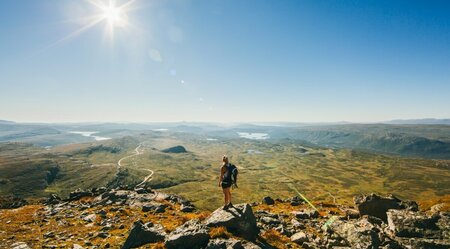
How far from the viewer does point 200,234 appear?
1830cm

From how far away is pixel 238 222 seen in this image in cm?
2034

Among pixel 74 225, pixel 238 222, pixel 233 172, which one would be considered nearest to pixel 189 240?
pixel 238 222

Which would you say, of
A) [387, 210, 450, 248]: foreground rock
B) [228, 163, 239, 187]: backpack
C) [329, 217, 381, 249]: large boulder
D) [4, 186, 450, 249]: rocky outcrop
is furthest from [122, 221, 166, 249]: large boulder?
[387, 210, 450, 248]: foreground rock

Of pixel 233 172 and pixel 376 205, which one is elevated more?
pixel 233 172

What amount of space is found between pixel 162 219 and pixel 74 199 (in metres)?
27.3

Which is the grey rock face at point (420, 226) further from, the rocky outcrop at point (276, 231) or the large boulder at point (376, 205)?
the large boulder at point (376, 205)

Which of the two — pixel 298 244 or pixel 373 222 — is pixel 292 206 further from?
pixel 298 244

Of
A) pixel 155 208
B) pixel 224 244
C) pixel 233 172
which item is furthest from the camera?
pixel 155 208

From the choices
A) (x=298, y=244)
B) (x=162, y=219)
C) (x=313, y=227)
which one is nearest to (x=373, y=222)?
(x=313, y=227)

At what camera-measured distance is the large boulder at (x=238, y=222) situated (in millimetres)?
19938

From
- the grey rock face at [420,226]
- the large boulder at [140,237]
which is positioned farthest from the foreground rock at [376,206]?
the large boulder at [140,237]

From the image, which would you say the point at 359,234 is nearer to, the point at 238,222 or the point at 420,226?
the point at 420,226

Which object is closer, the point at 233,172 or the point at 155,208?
the point at 233,172

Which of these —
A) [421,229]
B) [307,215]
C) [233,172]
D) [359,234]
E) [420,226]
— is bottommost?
[307,215]
